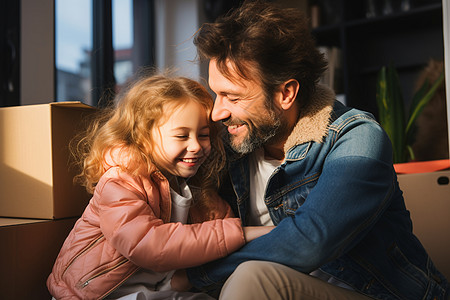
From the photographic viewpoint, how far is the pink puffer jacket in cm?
90

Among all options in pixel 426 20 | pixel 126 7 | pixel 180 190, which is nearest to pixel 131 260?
pixel 180 190

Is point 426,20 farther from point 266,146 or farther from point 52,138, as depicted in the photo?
point 52,138

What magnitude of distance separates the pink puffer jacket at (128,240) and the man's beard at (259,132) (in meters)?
0.24

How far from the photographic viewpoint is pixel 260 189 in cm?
123

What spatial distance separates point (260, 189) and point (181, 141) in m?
0.29

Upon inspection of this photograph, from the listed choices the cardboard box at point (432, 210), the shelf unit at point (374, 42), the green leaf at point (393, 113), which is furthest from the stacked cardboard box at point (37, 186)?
the shelf unit at point (374, 42)

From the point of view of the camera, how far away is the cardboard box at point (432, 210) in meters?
1.53

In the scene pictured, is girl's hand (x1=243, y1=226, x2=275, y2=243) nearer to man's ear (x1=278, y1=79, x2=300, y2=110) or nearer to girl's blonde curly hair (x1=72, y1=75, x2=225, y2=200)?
girl's blonde curly hair (x1=72, y1=75, x2=225, y2=200)

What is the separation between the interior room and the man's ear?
11.2 inches

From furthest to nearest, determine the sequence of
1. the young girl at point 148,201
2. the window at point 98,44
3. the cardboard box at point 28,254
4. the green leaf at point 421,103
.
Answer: the window at point 98,44 < the green leaf at point 421,103 < the cardboard box at point 28,254 < the young girl at point 148,201

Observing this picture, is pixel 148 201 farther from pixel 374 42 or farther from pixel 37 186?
pixel 374 42

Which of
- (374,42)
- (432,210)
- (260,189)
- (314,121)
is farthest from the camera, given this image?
(374,42)

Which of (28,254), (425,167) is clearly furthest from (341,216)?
(425,167)

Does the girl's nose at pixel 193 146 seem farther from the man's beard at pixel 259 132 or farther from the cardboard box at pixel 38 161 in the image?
the cardboard box at pixel 38 161
